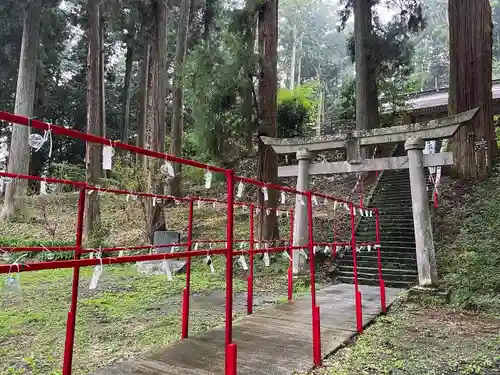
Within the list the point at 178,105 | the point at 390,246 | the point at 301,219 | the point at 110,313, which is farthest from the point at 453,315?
the point at 178,105

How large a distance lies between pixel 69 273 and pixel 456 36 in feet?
38.9

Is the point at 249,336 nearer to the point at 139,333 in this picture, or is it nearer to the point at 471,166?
the point at 139,333

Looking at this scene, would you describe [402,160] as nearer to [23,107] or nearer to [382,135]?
[382,135]

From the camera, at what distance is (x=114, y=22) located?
1334 centimetres

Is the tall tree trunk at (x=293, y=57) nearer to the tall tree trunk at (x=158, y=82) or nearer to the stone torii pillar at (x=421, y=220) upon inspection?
the tall tree trunk at (x=158, y=82)

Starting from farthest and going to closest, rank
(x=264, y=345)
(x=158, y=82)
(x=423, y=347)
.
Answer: (x=158, y=82) < (x=423, y=347) < (x=264, y=345)

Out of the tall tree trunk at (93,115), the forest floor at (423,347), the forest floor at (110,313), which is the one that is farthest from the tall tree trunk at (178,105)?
the forest floor at (423,347)

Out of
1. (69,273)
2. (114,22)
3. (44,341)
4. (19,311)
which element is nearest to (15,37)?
(114,22)

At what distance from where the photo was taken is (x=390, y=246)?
8727 millimetres

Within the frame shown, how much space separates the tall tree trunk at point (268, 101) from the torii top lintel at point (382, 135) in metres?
0.69

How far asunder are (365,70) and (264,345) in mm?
11016

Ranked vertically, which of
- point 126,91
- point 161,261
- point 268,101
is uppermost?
point 126,91

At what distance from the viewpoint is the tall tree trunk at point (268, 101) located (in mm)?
9359

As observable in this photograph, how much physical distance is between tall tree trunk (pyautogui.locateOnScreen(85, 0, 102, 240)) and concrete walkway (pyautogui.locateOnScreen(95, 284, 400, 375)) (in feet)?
27.1
